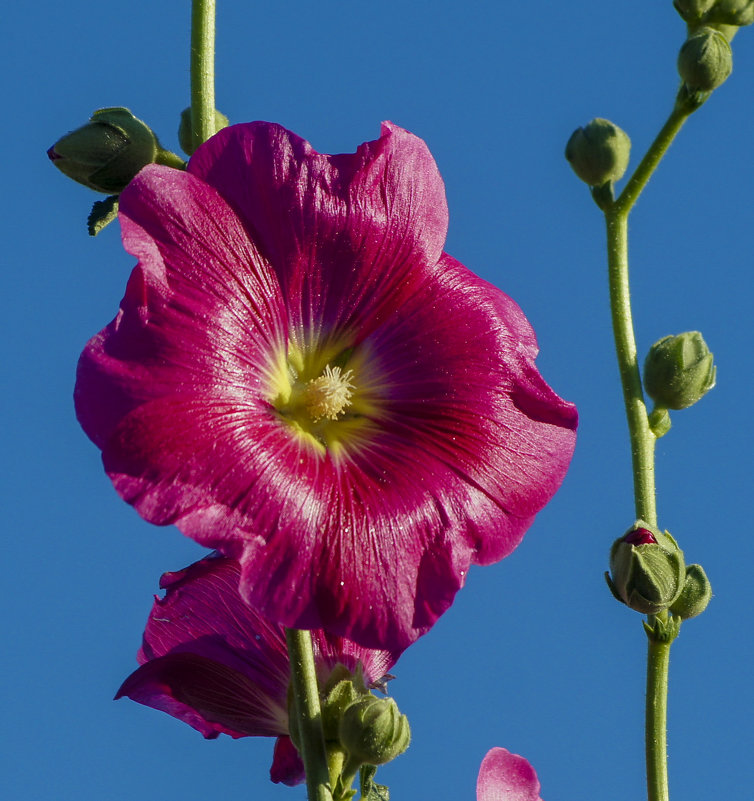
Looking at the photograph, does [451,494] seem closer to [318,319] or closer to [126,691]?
[318,319]

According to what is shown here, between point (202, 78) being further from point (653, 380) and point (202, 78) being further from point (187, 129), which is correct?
point (653, 380)

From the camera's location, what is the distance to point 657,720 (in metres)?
1.45

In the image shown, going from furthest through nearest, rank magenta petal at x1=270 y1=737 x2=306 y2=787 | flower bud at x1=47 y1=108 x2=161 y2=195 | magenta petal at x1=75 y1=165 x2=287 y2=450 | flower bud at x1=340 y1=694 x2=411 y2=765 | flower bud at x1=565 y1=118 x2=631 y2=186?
1. flower bud at x1=565 y1=118 x2=631 y2=186
2. magenta petal at x1=270 y1=737 x2=306 y2=787
3. flower bud at x1=47 y1=108 x2=161 y2=195
4. flower bud at x1=340 y1=694 x2=411 y2=765
5. magenta petal at x1=75 y1=165 x2=287 y2=450

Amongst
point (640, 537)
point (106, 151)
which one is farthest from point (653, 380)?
point (106, 151)

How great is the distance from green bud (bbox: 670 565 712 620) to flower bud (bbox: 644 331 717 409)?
0.22 m

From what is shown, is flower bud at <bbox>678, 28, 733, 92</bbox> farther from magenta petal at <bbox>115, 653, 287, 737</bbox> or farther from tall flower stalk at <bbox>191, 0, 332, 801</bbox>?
magenta petal at <bbox>115, 653, 287, 737</bbox>

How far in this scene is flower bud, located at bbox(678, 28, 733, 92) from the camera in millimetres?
1631

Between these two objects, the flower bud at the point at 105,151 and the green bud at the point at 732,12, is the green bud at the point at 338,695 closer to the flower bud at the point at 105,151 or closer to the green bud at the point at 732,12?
the flower bud at the point at 105,151

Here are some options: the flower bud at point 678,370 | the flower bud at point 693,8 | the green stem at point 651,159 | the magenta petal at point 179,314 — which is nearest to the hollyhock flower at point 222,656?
the magenta petal at point 179,314

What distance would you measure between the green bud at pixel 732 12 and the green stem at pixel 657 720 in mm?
829

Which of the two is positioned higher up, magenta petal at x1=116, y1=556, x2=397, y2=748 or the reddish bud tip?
the reddish bud tip

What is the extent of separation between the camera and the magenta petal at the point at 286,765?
1.46 metres

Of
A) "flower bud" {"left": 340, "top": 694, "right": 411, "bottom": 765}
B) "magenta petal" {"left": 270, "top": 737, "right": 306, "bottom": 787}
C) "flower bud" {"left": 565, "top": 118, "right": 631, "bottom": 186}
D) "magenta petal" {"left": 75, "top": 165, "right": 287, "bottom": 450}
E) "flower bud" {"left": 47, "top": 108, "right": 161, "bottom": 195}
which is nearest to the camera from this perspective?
"magenta petal" {"left": 75, "top": 165, "right": 287, "bottom": 450}

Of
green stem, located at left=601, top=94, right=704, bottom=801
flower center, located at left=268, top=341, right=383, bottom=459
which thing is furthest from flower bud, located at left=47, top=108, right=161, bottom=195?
green stem, located at left=601, top=94, right=704, bottom=801
